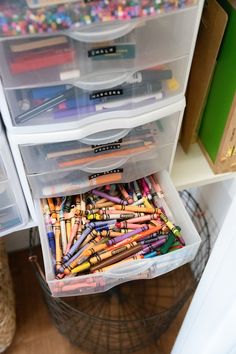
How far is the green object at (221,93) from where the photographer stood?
0.61 m

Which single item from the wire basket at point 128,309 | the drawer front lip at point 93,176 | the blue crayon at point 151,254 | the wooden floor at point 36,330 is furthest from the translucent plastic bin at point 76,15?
the wooden floor at point 36,330

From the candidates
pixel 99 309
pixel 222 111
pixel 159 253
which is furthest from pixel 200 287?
pixel 99 309

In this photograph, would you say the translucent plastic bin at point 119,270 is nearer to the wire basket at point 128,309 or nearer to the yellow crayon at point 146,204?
the yellow crayon at point 146,204

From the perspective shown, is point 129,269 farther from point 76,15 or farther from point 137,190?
point 76,15

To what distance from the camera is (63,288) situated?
0.60 m

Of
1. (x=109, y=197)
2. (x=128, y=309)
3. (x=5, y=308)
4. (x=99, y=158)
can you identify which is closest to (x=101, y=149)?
(x=99, y=158)

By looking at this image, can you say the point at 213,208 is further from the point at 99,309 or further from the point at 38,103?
the point at 38,103

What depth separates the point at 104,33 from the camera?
1.54 ft

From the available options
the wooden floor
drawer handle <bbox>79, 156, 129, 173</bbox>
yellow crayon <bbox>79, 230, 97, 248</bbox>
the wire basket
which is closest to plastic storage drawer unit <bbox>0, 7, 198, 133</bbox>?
drawer handle <bbox>79, 156, 129, 173</bbox>

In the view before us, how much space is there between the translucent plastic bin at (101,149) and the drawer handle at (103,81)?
9cm

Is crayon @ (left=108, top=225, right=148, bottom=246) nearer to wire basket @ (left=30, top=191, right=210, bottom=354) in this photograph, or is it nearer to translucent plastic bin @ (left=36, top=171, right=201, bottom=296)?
translucent plastic bin @ (left=36, top=171, right=201, bottom=296)

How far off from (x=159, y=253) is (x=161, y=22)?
1.21 feet

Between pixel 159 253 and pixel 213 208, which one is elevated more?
pixel 213 208

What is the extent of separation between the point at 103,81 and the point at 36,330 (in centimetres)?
79
